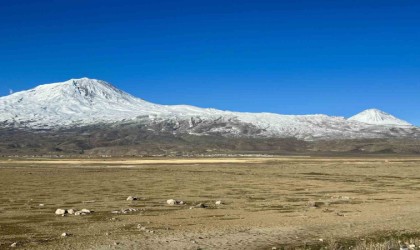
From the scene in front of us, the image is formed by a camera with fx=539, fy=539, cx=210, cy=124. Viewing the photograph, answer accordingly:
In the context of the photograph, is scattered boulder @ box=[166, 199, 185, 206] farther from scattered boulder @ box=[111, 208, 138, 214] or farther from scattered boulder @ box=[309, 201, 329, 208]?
scattered boulder @ box=[309, 201, 329, 208]

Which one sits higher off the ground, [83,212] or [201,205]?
[201,205]

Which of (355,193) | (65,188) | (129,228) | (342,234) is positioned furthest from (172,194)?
(342,234)

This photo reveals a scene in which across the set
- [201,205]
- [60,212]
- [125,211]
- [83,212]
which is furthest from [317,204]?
[60,212]

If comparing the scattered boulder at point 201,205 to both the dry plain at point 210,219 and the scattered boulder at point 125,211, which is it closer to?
the dry plain at point 210,219

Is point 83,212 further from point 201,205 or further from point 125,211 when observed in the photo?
point 201,205

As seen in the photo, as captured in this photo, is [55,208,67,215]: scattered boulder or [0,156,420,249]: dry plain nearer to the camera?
[0,156,420,249]: dry plain

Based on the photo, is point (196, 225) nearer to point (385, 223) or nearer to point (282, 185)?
point (385, 223)

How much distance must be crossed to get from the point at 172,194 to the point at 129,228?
18.2 metres

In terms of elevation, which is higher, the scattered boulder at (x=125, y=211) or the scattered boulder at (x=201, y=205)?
the scattered boulder at (x=201, y=205)

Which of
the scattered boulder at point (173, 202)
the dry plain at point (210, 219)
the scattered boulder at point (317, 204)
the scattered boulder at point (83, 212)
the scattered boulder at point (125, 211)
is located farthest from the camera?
the scattered boulder at point (173, 202)

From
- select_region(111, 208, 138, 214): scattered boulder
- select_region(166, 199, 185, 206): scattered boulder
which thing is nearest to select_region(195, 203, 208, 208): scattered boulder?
select_region(166, 199, 185, 206): scattered boulder

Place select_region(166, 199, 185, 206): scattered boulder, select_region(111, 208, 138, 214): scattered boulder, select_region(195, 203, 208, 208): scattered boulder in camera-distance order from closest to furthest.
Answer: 1. select_region(111, 208, 138, 214): scattered boulder
2. select_region(195, 203, 208, 208): scattered boulder
3. select_region(166, 199, 185, 206): scattered boulder

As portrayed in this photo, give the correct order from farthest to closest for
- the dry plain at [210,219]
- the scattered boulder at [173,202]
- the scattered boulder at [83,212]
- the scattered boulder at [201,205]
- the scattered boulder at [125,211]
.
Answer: the scattered boulder at [173,202] → the scattered boulder at [201,205] → the scattered boulder at [125,211] → the scattered boulder at [83,212] → the dry plain at [210,219]

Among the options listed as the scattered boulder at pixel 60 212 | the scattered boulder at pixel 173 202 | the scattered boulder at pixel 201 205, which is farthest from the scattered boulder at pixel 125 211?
the scattered boulder at pixel 201 205
